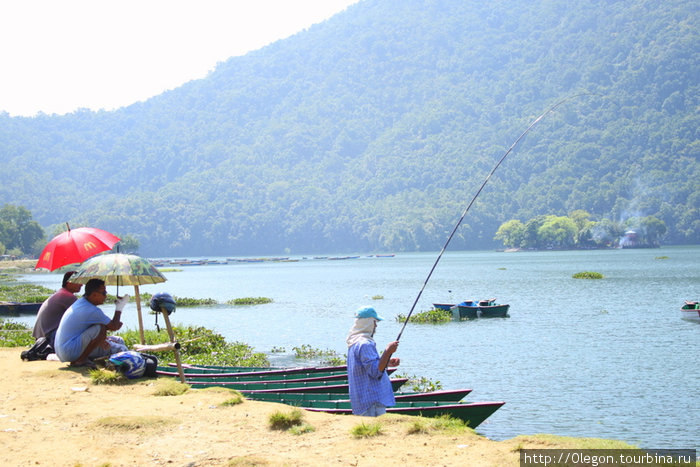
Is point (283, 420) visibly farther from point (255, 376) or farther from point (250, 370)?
point (250, 370)

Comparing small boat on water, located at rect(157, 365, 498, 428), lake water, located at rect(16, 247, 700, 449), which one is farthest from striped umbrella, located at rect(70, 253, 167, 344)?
lake water, located at rect(16, 247, 700, 449)

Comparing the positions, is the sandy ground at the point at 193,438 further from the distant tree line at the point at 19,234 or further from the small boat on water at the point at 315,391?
the distant tree line at the point at 19,234

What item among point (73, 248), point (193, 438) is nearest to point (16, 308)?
point (73, 248)

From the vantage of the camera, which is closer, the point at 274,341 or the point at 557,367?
the point at 557,367

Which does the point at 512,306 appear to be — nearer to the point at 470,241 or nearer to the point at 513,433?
the point at 513,433

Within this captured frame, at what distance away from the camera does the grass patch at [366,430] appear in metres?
8.27

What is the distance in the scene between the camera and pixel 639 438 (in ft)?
43.5

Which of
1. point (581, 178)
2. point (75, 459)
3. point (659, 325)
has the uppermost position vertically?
point (581, 178)

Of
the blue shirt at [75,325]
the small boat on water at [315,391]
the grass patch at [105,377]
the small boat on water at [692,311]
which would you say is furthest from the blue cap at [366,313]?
the small boat on water at [692,311]

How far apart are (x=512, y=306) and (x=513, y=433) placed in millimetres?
27807

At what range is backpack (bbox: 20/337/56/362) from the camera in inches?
564

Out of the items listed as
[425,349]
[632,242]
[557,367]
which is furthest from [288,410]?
[632,242]

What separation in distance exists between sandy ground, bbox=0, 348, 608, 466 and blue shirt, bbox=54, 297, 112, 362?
1.47 m

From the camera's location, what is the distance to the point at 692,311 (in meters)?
31.6
